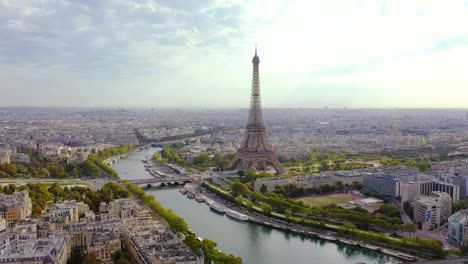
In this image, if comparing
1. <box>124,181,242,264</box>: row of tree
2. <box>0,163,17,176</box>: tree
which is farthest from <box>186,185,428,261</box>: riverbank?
<box>0,163,17,176</box>: tree

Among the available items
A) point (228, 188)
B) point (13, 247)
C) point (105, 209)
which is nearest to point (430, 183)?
point (228, 188)

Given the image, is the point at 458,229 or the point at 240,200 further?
the point at 240,200

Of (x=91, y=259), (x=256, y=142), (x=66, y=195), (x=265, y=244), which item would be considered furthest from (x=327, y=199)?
(x=91, y=259)

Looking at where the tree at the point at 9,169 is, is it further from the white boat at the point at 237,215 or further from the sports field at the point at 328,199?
the sports field at the point at 328,199

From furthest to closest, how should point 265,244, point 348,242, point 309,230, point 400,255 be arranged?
point 309,230 < point 265,244 < point 348,242 < point 400,255

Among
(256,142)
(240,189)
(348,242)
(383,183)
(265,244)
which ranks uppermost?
(256,142)

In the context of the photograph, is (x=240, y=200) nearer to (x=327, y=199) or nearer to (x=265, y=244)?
(x=327, y=199)
